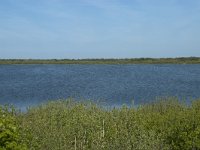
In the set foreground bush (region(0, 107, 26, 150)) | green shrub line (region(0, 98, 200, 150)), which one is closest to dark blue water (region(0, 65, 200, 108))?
green shrub line (region(0, 98, 200, 150))

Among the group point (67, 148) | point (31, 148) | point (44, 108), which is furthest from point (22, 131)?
point (44, 108)

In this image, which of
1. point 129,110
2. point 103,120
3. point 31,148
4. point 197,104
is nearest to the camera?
point 31,148

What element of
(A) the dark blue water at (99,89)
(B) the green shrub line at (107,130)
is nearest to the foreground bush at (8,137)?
(B) the green shrub line at (107,130)

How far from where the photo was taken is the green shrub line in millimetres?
10258

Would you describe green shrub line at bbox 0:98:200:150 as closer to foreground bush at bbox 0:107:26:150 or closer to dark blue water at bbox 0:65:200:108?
foreground bush at bbox 0:107:26:150

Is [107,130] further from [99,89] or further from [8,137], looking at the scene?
[99,89]

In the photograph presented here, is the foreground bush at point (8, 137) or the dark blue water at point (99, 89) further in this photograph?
the dark blue water at point (99, 89)

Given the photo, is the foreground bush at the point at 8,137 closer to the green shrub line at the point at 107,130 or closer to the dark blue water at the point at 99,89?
the green shrub line at the point at 107,130

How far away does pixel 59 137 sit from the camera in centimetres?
1068

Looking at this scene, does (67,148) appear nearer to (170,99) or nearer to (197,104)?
(197,104)

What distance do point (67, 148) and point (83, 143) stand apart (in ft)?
2.21

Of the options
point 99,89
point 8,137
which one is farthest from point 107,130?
point 99,89

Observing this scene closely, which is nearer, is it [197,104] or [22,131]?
[22,131]

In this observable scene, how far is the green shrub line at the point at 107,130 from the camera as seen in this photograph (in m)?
10.3
